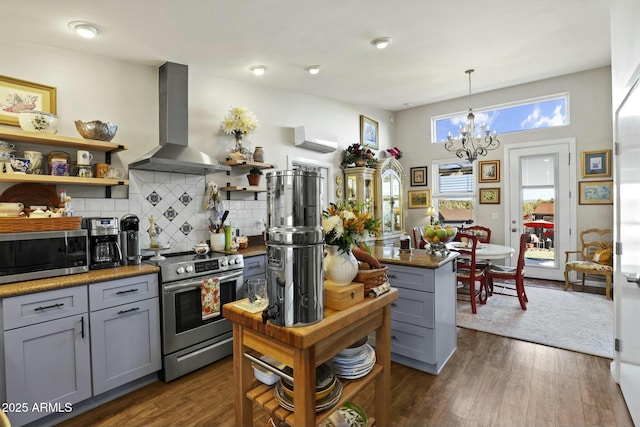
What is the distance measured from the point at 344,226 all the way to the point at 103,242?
2.18 metres

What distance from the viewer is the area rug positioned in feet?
10.4

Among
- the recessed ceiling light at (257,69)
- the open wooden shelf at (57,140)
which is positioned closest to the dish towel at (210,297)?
the open wooden shelf at (57,140)

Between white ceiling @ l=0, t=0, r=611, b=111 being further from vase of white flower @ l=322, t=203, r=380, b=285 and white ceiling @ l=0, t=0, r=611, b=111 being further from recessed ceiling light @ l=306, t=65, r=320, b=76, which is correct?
vase of white flower @ l=322, t=203, r=380, b=285

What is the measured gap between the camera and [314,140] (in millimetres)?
4719

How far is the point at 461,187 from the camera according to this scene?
625 cm

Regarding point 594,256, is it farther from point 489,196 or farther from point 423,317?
point 423,317

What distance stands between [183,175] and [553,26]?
407 cm

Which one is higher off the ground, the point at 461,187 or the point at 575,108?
the point at 575,108

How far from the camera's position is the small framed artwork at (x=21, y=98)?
2531 millimetres

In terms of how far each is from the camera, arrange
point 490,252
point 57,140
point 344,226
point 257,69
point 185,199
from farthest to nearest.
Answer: point 490,252, point 257,69, point 185,199, point 57,140, point 344,226

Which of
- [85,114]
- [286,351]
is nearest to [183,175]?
[85,114]

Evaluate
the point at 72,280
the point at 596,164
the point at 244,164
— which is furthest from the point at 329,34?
the point at 596,164

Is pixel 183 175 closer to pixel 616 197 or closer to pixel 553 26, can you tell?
pixel 616 197

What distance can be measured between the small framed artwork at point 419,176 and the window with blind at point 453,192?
0.57 ft
